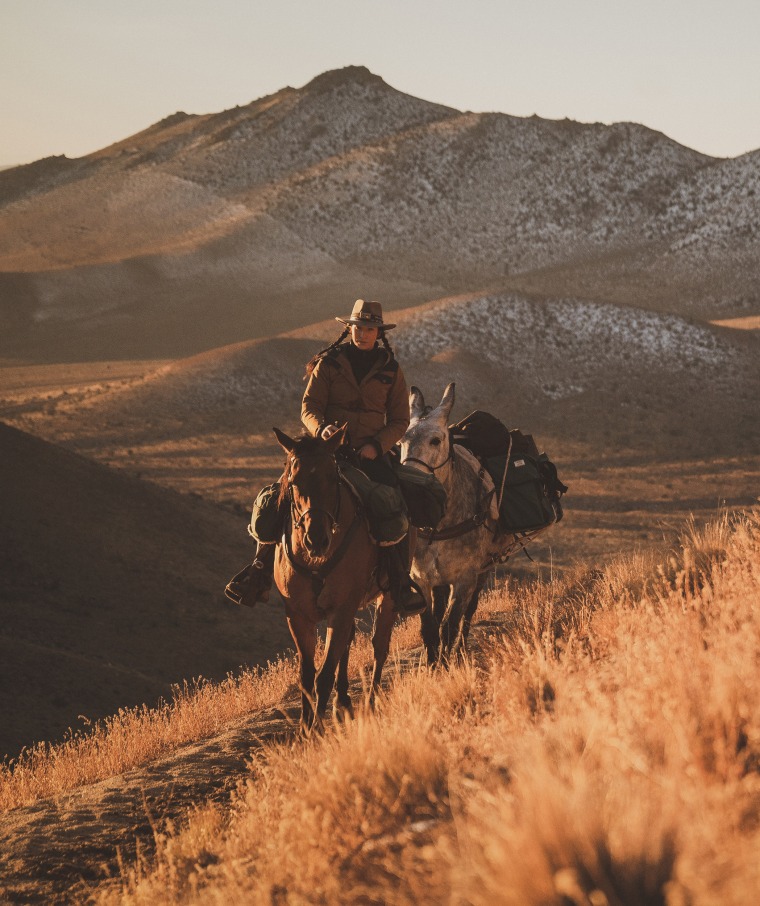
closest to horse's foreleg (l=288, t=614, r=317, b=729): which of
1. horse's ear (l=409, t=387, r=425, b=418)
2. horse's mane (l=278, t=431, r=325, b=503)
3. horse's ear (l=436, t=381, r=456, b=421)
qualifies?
horse's mane (l=278, t=431, r=325, b=503)

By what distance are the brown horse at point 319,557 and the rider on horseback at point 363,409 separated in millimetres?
370

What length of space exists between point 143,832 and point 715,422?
158 ft

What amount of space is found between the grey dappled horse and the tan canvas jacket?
2.39 feet

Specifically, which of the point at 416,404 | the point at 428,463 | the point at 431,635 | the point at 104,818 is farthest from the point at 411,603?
the point at 104,818

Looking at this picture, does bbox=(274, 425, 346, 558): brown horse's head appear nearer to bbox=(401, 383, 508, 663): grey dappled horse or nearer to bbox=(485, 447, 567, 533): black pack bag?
bbox=(401, 383, 508, 663): grey dappled horse

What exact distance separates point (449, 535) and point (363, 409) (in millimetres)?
1793

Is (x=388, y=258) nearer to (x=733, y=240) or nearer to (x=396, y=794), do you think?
(x=733, y=240)

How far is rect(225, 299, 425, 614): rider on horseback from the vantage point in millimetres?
8242

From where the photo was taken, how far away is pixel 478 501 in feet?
32.6

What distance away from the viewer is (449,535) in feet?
31.3

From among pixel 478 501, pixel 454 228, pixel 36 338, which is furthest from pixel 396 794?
pixel 454 228

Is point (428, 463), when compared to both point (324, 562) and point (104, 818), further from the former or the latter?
point (104, 818)

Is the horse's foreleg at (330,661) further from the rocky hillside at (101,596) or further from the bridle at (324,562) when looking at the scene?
the rocky hillside at (101,596)

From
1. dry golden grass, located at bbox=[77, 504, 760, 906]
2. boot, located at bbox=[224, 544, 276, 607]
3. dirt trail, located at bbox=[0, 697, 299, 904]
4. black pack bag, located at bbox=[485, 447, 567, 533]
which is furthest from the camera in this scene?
black pack bag, located at bbox=[485, 447, 567, 533]
